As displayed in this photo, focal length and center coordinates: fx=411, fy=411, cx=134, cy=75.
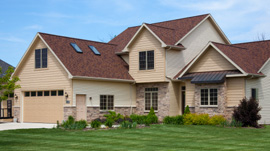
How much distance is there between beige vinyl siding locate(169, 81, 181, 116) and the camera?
104 feet

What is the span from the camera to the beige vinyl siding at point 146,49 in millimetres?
31609

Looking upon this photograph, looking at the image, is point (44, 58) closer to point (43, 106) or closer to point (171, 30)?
point (43, 106)

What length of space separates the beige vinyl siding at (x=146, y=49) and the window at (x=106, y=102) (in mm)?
2718

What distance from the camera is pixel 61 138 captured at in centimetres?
1786

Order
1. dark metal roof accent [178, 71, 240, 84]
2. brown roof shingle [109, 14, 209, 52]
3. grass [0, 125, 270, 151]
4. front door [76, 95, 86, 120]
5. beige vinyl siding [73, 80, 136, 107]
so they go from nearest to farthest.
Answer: grass [0, 125, 270, 151] < dark metal roof accent [178, 71, 240, 84] < front door [76, 95, 86, 120] < beige vinyl siding [73, 80, 136, 107] < brown roof shingle [109, 14, 209, 52]

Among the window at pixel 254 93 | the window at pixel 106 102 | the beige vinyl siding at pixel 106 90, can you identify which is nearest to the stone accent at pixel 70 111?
the beige vinyl siding at pixel 106 90

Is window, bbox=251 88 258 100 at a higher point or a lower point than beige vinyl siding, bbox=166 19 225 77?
lower

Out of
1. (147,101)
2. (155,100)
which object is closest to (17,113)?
(147,101)

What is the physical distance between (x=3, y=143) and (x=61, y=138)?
2.52 meters

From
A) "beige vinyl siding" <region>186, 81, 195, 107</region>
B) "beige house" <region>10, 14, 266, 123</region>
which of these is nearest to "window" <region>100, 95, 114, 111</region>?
"beige house" <region>10, 14, 266, 123</region>

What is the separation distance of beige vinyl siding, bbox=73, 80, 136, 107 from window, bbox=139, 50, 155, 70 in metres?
2.11

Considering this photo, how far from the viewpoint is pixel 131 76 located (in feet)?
110

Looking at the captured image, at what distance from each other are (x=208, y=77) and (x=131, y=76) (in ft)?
24.8

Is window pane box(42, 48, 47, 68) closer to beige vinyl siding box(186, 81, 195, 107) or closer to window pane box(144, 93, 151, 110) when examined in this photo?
window pane box(144, 93, 151, 110)
